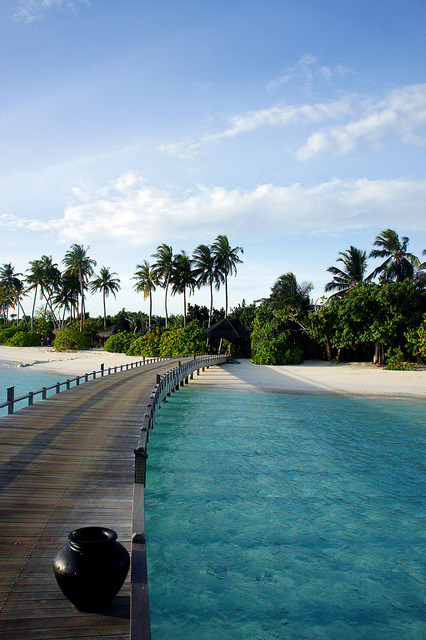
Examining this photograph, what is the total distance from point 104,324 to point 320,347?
128 ft

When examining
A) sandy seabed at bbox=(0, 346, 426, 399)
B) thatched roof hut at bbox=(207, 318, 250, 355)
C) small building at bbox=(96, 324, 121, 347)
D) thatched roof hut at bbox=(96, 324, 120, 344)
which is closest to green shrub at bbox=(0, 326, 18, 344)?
small building at bbox=(96, 324, 121, 347)

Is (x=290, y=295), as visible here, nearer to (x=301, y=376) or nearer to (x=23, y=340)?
(x=301, y=376)

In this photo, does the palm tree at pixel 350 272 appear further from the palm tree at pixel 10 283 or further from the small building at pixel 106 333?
the palm tree at pixel 10 283

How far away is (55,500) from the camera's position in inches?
284

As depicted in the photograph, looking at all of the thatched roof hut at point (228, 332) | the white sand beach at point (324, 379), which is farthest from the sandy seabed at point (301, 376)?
the thatched roof hut at point (228, 332)

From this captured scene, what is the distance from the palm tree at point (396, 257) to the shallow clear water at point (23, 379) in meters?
34.3

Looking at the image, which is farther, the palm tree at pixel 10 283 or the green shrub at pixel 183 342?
the palm tree at pixel 10 283

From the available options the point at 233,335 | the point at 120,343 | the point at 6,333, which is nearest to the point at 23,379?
the point at 120,343

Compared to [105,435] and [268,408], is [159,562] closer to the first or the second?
[105,435]

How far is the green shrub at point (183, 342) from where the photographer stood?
159ft

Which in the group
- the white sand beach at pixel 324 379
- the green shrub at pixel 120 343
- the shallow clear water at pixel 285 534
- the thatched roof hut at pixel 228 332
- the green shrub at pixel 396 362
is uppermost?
the thatched roof hut at pixel 228 332

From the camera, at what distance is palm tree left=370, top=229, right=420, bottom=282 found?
44094 millimetres

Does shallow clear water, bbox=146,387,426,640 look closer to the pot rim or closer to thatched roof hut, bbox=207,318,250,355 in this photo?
the pot rim

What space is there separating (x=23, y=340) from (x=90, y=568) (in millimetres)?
73054
